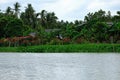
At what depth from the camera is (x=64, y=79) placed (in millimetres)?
18500

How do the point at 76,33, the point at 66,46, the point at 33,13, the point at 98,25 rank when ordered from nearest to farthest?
1. the point at 66,46
2. the point at 98,25
3. the point at 76,33
4. the point at 33,13

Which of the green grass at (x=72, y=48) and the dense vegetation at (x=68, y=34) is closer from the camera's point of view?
the green grass at (x=72, y=48)

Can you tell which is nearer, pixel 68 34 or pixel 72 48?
pixel 72 48

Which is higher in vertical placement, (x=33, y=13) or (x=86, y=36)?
(x=33, y=13)

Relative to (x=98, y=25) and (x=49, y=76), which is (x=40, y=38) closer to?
(x=98, y=25)

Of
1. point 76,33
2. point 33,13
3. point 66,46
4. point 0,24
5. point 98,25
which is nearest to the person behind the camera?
point 66,46

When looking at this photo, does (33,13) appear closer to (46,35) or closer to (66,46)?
(46,35)

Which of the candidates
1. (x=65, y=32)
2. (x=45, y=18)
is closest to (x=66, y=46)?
(x=65, y=32)

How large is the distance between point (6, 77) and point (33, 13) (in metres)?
71.1

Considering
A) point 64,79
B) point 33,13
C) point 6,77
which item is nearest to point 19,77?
point 6,77

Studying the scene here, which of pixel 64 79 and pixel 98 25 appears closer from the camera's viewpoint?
pixel 64 79

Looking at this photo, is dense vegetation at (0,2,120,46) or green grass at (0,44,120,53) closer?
green grass at (0,44,120,53)

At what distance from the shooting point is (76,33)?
61.3 meters

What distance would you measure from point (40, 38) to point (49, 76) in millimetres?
41513
